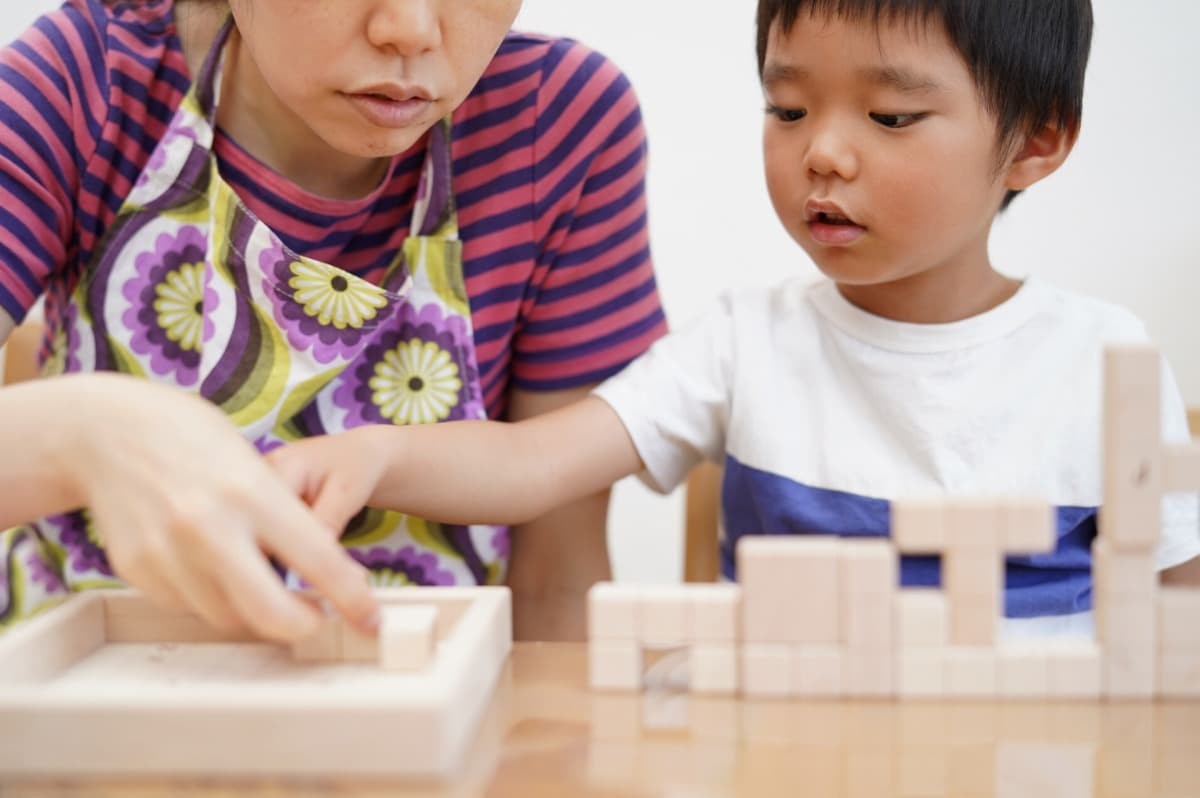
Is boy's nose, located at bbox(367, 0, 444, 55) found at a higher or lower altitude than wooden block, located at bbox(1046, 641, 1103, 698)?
higher

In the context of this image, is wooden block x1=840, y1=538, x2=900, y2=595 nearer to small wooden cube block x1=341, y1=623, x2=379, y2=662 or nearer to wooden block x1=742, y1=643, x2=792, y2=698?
wooden block x1=742, y1=643, x2=792, y2=698

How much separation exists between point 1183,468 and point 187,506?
43cm

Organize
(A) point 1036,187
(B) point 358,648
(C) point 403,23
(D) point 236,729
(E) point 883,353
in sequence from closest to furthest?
(D) point 236,729 → (B) point 358,648 → (C) point 403,23 → (E) point 883,353 → (A) point 1036,187

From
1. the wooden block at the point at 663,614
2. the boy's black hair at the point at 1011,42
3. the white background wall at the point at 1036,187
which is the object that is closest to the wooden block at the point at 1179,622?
the wooden block at the point at 663,614

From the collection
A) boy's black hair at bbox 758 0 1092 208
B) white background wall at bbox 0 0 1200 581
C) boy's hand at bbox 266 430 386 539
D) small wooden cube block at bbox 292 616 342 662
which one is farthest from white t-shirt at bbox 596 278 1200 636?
white background wall at bbox 0 0 1200 581

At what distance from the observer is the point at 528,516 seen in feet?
2.80

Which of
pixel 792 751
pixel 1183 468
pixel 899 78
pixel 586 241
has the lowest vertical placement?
pixel 792 751

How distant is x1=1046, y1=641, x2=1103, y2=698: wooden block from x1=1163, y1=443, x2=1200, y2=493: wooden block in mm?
84

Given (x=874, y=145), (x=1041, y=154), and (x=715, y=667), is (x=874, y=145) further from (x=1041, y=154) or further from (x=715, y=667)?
(x=715, y=667)

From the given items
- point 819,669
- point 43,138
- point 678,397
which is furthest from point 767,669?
point 43,138

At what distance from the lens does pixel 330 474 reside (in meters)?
0.66

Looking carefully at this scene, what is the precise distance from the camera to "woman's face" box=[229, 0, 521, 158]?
694 mm

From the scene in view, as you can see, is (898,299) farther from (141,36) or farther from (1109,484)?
(141,36)

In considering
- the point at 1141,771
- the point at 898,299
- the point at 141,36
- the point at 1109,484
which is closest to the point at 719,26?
the point at 898,299
